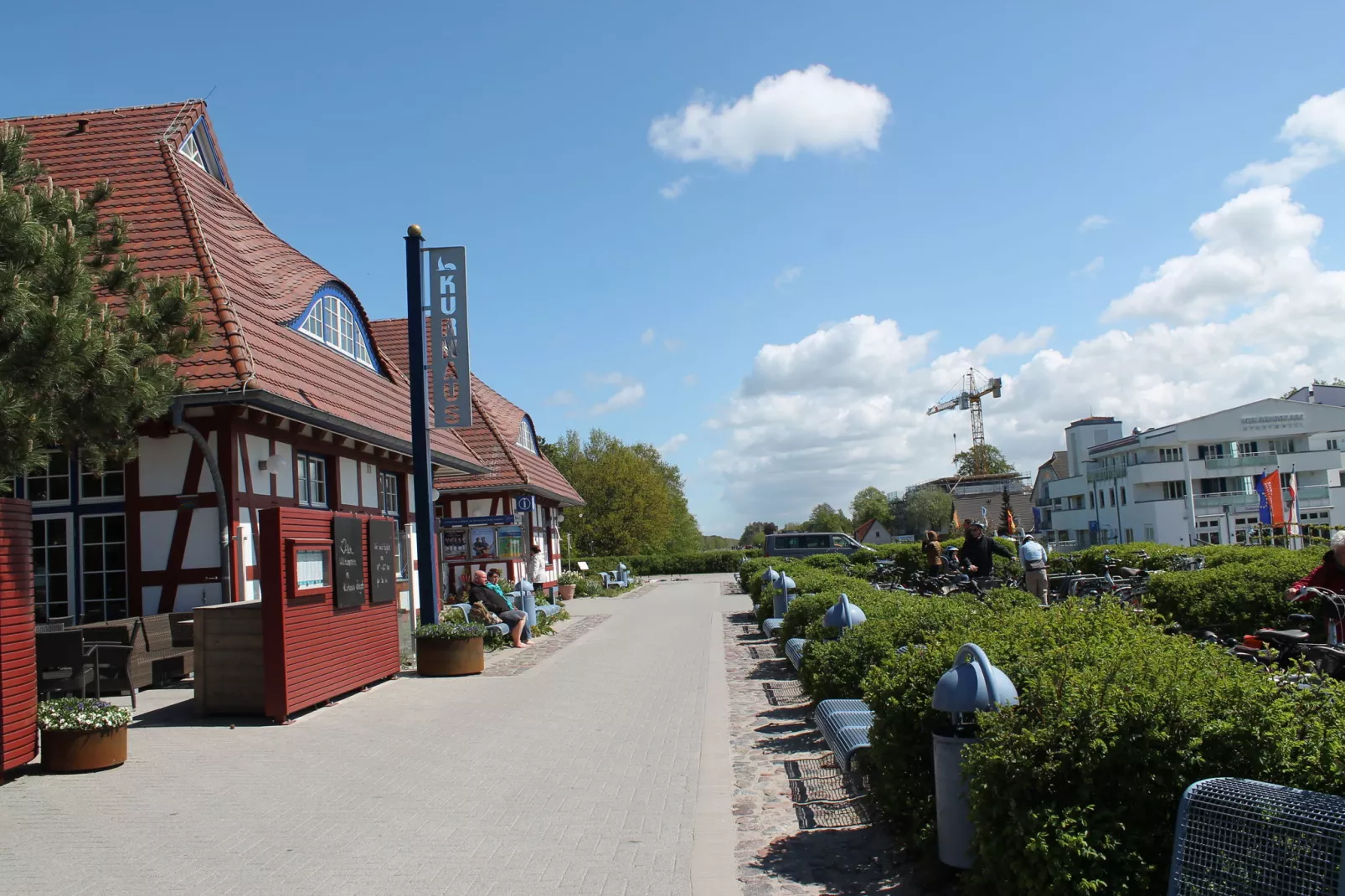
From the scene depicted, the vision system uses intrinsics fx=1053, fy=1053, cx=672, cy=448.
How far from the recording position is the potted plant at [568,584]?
37.2 metres

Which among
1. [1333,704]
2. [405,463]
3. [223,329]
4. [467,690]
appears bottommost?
[467,690]

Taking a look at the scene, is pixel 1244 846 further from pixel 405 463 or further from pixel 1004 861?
pixel 405 463

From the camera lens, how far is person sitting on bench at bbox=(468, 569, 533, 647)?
17.8 m

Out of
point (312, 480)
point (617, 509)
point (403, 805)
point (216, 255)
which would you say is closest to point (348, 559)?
point (312, 480)

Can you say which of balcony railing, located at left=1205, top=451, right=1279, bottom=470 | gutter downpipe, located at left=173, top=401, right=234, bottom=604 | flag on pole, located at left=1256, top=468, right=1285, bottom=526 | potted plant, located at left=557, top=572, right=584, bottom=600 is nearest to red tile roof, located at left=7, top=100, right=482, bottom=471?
gutter downpipe, located at left=173, top=401, right=234, bottom=604

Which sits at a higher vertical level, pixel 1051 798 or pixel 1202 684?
pixel 1202 684

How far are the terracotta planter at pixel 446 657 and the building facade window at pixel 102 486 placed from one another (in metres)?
4.43

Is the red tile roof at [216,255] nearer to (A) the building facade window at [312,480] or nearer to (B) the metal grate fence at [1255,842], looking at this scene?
(A) the building facade window at [312,480]

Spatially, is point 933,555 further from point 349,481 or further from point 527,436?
point 527,436

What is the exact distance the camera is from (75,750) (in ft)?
26.3

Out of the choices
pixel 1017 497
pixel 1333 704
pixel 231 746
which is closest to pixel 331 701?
pixel 231 746

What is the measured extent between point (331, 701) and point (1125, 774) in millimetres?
9662

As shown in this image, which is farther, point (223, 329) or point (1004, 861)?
point (223, 329)

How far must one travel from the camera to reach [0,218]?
8938 millimetres
